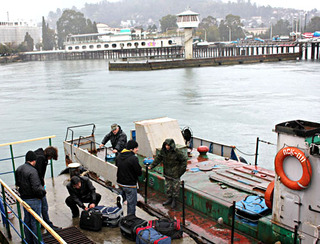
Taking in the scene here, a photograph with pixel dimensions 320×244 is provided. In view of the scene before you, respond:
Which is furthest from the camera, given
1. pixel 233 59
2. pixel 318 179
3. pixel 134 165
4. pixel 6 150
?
pixel 233 59

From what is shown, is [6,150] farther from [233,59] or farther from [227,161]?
[233,59]

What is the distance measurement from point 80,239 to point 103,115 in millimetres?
24270

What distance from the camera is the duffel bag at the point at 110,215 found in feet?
22.2

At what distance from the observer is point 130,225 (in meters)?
6.31

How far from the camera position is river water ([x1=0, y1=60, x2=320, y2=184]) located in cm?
2341

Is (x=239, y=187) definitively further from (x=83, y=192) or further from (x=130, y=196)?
(x=83, y=192)

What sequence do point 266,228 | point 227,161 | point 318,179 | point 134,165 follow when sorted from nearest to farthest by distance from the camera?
point 318,179
point 266,228
point 134,165
point 227,161

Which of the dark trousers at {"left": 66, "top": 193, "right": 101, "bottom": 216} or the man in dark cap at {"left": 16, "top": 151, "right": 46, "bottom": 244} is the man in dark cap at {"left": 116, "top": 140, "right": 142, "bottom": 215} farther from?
the man in dark cap at {"left": 16, "top": 151, "right": 46, "bottom": 244}

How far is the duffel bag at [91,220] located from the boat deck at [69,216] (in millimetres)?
89

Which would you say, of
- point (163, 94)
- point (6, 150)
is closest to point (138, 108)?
point (163, 94)

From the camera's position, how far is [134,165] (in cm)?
668

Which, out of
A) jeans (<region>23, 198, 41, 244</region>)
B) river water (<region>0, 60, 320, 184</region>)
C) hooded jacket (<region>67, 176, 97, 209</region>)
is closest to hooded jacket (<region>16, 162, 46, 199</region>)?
jeans (<region>23, 198, 41, 244</region>)

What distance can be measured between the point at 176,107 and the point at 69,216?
85.2 ft

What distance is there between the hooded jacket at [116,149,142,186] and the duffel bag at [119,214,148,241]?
649 millimetres
